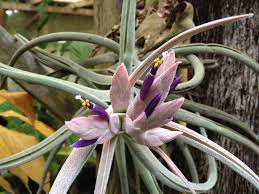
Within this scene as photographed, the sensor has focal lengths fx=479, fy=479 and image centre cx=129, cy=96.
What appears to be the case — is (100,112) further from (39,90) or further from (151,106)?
(39,90)

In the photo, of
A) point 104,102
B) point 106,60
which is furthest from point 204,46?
point 104,102

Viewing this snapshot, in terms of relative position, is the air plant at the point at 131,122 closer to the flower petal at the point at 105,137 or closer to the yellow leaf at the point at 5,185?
the flower petal at the point at 105,137

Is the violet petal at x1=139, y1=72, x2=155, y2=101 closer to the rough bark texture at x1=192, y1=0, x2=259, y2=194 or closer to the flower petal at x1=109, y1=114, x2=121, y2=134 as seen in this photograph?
the flower petal at x1=109, y1=114, x2=121, y2=134

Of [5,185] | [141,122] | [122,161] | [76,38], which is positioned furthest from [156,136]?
[5,185]

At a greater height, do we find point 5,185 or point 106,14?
point 106,14

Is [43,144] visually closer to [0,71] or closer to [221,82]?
[0,71]

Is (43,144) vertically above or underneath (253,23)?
underneath

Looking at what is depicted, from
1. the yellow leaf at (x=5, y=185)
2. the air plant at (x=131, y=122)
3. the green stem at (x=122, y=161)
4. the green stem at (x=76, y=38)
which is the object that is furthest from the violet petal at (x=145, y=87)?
the yellow leaf at (x=5, y=185)
